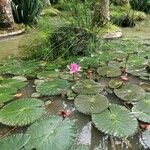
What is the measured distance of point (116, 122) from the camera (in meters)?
2.11

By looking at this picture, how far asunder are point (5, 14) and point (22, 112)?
151 inches

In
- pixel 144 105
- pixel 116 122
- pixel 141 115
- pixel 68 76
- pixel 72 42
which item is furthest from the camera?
pixel 72 42

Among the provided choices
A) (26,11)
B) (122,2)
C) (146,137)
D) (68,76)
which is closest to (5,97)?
(68,76)

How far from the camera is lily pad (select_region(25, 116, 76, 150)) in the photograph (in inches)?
72.9

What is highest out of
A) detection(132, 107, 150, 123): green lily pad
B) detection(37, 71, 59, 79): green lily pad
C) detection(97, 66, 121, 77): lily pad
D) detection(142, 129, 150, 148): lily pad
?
detection(142, 129, 150, 148): lily pad

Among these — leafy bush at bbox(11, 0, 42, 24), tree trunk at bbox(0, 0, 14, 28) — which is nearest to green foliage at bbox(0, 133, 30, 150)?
tree trunk at bbox(0, 0, 14, 28)

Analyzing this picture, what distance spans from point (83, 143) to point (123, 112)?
0.41m

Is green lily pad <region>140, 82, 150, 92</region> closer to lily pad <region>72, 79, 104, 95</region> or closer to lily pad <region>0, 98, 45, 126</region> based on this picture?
lily pad <region>72, 79, 104, 95</region>

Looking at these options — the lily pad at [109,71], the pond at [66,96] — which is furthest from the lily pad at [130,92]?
the lily pad at [109,71]

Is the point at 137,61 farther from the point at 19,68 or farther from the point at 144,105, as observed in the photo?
the point at 19,68

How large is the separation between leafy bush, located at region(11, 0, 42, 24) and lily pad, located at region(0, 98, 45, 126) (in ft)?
14.0

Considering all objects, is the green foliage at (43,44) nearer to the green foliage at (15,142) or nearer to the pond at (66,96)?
the pond at (66,96)

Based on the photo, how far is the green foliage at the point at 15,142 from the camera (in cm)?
185

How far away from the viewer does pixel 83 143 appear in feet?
6.75
